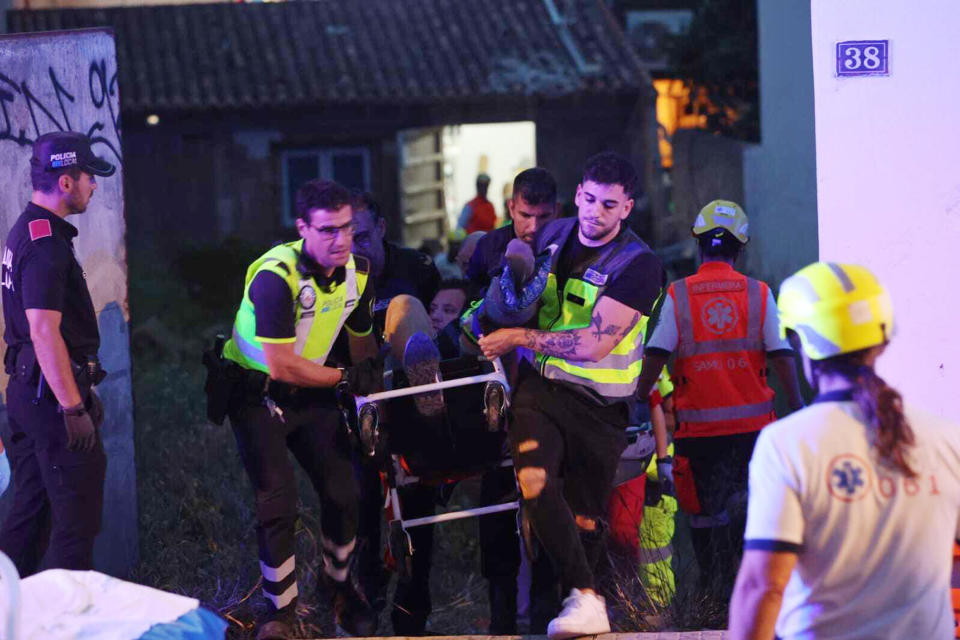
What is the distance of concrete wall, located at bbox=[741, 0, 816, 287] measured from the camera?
42.2 ft

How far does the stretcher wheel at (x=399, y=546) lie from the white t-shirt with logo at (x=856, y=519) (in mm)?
2497

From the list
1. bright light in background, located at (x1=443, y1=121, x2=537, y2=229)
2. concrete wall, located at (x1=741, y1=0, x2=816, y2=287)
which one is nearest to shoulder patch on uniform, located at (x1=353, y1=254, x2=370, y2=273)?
concrete wall, located at (x1=741, y1=0, x2=816, y2=287)

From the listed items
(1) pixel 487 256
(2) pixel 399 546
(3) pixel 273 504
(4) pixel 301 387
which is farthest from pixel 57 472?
(1) pixel 487 256

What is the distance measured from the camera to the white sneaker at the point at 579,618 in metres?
4.61

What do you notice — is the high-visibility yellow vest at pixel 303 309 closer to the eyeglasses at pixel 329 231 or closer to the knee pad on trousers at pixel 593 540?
the eyeglasses at pixel 329 231

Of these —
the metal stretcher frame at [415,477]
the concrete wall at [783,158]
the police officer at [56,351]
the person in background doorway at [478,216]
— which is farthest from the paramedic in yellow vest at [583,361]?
the person in background doorway at [478,216]

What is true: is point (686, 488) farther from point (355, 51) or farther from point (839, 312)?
point (355, 51)

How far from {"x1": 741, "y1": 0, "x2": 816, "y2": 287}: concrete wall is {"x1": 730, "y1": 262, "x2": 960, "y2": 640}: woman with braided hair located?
981 cm

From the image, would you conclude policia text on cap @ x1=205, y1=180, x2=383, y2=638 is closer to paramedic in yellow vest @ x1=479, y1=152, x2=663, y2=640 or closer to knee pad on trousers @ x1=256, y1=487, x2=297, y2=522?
knee pad on trousers @ x1=256, y1=487, x2=297, y2=522

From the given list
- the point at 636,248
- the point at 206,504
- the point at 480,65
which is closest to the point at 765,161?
the point at 480,65

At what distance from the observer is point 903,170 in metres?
5.40

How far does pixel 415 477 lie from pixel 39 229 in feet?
5.53

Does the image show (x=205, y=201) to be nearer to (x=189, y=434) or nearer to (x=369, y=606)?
(x=189, y=434)

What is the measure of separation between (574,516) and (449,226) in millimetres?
17834
